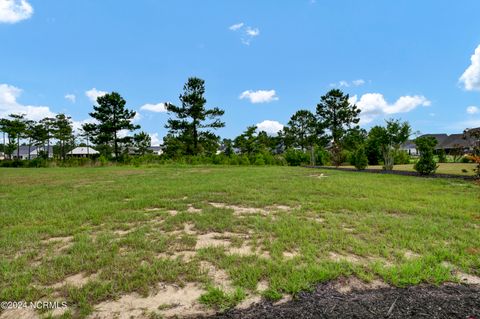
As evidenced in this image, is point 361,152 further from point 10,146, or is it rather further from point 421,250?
point 10,146

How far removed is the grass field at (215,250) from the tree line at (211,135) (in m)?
10.4

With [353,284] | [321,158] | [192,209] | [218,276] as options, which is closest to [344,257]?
[353,284]

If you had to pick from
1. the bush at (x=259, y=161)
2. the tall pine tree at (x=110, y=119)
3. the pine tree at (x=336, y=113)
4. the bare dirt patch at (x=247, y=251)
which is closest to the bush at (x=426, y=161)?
the bare dirt patch at (x=247, y=251)

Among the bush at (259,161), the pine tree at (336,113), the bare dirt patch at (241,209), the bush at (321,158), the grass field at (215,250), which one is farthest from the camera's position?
the pine tree at (336,113)

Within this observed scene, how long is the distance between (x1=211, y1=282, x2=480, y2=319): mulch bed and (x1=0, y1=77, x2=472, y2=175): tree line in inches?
472

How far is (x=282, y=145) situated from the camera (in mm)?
33375

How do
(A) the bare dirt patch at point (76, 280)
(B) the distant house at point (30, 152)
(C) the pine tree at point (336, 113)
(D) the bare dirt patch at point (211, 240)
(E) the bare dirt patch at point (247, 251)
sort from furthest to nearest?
(B) the distant house at point (30, 152) < (C) the pine tree at point (336, 113) < (D) the bare dirt patch at point (211, 240) < (E) the bare dirt patch at point (247, 251) < (A) the bare dirt patch at point (76, 280)

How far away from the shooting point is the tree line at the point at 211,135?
1994 cm

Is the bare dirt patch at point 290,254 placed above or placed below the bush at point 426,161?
below

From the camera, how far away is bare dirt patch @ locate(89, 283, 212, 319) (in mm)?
1480

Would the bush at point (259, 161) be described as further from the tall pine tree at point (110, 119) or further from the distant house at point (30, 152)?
the distant house at point (30, 152)

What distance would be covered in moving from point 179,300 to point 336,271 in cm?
122

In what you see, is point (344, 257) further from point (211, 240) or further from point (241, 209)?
point (241, 209)

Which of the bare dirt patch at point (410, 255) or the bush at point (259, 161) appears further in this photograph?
the bush at point (259, 161)
